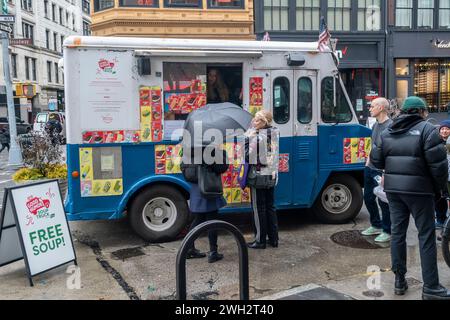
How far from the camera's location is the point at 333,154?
24.0 ft

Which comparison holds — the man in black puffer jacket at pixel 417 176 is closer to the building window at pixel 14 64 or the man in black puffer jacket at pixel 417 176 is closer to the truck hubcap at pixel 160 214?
the truck hubcap at pixel 160 214

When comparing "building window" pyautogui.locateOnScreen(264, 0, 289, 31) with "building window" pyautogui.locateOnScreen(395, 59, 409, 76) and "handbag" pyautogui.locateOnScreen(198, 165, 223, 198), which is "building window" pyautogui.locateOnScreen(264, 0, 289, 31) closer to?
"building window" pyautogui.locateOnScreen(395, 59, 409, 76)

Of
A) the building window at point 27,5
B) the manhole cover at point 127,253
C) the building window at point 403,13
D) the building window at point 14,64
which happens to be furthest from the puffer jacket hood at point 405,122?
the building window at point 27,5

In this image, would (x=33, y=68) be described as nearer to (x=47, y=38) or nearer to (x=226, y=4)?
(x=47, y=38)

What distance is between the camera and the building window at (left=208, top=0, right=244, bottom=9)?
67.7 ft

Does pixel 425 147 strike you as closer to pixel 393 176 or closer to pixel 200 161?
pixel 393 176

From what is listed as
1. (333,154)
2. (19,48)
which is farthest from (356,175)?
(19,48)

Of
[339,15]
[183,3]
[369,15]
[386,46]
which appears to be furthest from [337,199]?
[369,15]

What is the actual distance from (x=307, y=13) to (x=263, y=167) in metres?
18.8

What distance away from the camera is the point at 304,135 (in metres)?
7.13

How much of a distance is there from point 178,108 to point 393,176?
3.24 metres

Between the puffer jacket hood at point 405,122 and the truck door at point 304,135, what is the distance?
8.92ft

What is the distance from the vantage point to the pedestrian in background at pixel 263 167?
6078 mm

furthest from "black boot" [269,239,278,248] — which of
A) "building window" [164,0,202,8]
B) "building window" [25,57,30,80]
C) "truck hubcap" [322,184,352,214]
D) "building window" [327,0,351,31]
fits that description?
"building window" [25,57,30,80]
